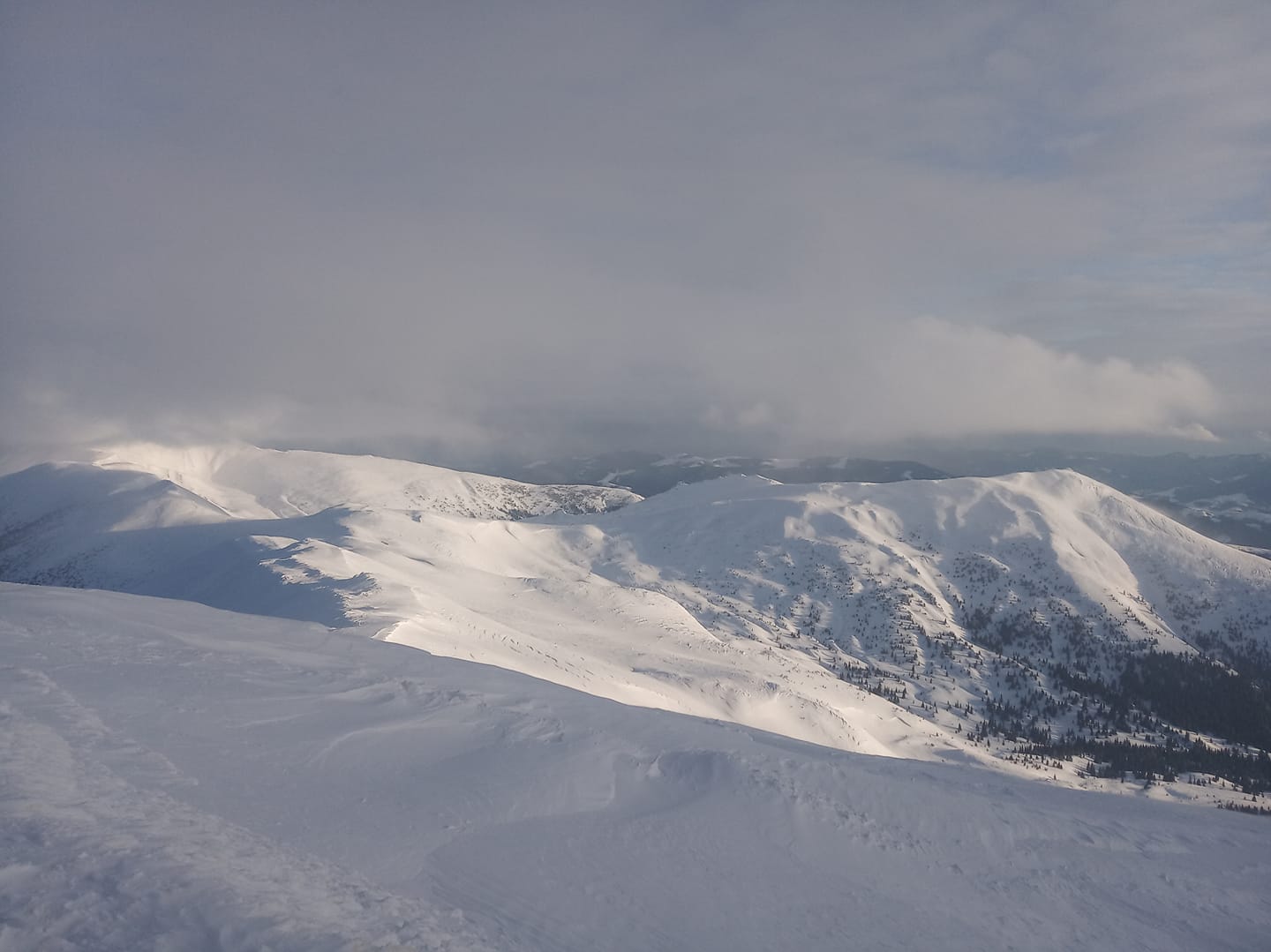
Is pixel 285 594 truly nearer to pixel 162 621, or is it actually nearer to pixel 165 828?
pixel 162 621

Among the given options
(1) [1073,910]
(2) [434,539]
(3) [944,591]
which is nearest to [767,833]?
(1) [1073,910]

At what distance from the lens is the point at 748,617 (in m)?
155

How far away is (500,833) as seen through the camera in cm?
1267

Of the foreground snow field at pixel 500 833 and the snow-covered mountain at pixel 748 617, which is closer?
the foreground snow field at pixel 500 833

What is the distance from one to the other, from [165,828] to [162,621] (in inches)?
753

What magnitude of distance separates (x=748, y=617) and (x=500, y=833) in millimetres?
147671

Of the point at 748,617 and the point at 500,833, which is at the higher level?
the point at 500,833

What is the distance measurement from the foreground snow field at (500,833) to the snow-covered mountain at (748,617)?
2264 centimetres

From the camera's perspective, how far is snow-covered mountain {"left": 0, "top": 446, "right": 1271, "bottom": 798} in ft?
193

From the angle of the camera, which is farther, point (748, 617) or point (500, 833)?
point (748, 617)

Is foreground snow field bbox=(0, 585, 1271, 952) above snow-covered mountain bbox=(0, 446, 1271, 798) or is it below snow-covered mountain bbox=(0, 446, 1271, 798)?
above

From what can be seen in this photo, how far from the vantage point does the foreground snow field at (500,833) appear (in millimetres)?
9164

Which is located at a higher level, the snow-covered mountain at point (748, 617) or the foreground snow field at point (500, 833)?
the foreground snow field at point (500, 833)

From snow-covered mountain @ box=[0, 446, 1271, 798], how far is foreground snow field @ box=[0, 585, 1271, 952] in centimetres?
2264
